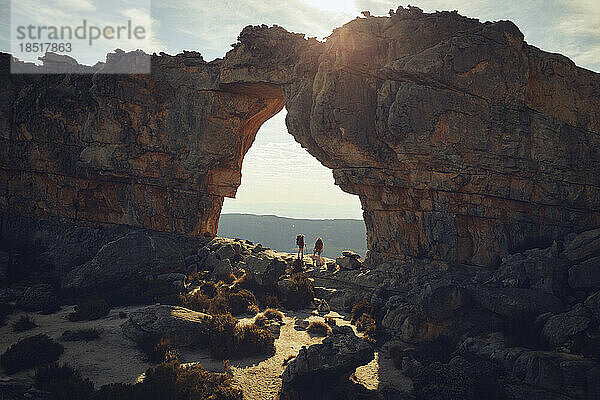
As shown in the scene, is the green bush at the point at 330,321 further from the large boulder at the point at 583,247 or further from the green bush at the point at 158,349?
the large boulder at the point at 583,247

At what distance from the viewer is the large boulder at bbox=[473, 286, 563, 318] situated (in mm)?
18453

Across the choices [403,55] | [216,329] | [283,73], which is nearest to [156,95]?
[283,73]

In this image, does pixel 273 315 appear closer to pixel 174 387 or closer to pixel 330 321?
pixel 330 321

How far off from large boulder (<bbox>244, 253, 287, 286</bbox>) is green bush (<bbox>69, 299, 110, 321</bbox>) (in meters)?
10.6

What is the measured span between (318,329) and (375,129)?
15.2 meters

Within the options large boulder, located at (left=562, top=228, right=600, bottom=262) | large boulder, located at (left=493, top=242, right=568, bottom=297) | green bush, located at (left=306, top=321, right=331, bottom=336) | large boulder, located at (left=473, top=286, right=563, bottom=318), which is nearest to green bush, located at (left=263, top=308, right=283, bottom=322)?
green bush, located at (left=306, top=321, right=331, bottom=336)

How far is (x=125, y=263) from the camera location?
29.3 m

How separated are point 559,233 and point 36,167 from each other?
47.7 m

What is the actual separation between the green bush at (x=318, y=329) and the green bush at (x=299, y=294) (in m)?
3.92

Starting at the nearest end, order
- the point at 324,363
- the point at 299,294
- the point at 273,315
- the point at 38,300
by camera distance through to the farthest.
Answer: the point at 324,363 → the point at 273,315 → the point at 38,300 → the point at 299,294

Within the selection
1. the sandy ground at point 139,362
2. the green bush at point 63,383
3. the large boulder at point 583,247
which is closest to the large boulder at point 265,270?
the sandy ground at point 139,362

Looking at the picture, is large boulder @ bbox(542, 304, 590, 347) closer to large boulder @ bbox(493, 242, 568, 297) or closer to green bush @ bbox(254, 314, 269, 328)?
large boulder @ bbox(493, 242, 568, 297)

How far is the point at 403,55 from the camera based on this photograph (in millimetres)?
26547

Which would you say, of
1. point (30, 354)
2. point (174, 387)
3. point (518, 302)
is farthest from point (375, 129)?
point (30, 354)
